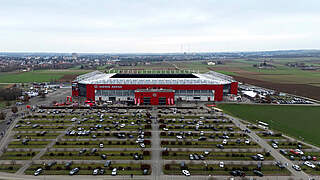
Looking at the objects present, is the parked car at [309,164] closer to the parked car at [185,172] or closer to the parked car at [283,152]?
the parked car at [283,152]

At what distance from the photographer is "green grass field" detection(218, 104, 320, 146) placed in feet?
129

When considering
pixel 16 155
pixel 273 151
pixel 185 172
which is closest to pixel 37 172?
pixel 16 155

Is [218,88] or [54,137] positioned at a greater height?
[218,88]

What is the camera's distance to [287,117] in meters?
48.2

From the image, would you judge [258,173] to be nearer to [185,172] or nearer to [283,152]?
[283,152]

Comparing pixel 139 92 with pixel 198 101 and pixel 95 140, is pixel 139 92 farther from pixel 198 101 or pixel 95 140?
pixel 95 140

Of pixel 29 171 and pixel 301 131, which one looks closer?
pixel 29 171

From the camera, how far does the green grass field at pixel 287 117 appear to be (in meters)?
39.5

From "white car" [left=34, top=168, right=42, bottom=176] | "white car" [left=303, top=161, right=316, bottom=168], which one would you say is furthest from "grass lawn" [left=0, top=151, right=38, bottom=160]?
"white car" [left=303, top=161, right=316, bottom=168]

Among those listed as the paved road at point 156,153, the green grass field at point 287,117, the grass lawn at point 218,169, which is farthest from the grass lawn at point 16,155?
the green grass field at point 287,117

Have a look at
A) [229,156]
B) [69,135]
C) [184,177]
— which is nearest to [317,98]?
[229,156]

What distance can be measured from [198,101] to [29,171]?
4743 cm

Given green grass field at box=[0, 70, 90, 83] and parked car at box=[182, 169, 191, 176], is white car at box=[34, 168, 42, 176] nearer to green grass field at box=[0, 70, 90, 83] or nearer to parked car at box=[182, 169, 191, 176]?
parked car at box=[182, 169, 191, 176]

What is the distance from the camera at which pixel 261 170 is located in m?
27.5
